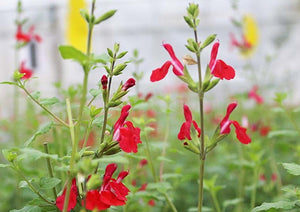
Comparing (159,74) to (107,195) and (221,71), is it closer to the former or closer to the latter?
(221,71)

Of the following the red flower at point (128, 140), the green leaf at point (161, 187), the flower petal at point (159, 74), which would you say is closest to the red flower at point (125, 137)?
the red flower at point (128, 140)

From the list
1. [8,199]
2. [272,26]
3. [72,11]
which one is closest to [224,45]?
[272,26]

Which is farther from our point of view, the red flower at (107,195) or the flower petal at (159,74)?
the flower petal at (159,74)

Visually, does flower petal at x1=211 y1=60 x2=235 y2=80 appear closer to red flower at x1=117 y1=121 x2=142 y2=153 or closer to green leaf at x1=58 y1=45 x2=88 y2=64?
red flower at x1=117 y1=121 x2=142 y2=153

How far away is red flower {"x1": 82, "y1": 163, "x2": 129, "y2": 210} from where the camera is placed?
0.76 meters

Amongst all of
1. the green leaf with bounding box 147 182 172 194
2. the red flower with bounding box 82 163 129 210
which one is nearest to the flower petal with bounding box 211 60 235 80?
the red flower with bounding box 82 163 129 210

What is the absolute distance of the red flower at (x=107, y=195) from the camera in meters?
0.76

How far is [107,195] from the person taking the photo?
807mm

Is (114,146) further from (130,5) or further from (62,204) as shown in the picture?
(130,5)

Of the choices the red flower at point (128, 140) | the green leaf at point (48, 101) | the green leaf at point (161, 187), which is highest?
the green leaf at point (48, 101)

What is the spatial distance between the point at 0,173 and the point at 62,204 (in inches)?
80.7

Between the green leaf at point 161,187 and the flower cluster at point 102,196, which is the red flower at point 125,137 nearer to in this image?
the flower cluster at point 102,196

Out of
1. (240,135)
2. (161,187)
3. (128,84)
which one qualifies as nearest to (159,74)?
(128,84)

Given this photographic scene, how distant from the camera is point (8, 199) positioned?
6.90 ft
